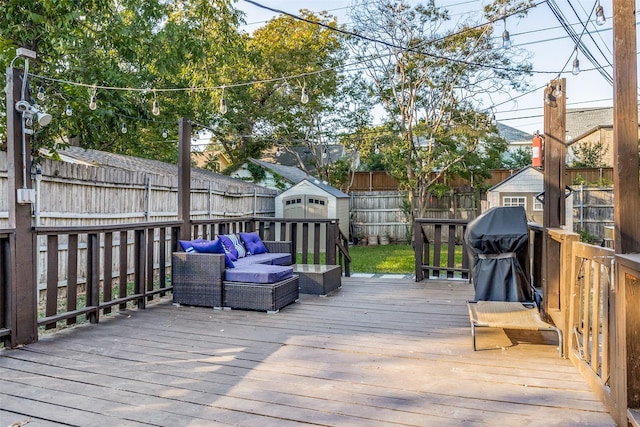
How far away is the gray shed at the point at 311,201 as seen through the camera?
1248 centimetres

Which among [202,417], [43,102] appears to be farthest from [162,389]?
[43,102]

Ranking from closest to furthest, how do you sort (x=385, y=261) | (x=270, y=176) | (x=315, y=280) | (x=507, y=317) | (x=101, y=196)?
1. (x=507, y=317)
2. (x=315, y=280)
3. (x=101, y=196)
4. (x=385, y=261)
5. (x=270, y=176)

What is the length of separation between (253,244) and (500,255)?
9.91ft

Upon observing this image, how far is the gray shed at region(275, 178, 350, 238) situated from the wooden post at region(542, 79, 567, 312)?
8971mm

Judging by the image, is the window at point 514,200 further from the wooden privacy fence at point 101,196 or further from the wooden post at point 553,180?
the wooden post at point 553,180

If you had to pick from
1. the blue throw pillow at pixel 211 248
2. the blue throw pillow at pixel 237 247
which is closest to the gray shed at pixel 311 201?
the blue throw pillow at pixel 237 247

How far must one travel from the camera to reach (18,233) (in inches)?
118

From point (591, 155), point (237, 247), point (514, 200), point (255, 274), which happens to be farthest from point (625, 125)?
point (591, 155)

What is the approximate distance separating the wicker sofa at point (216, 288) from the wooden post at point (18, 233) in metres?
1.42

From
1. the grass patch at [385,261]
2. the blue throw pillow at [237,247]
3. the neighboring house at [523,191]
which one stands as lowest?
the grass patch at [385,261]

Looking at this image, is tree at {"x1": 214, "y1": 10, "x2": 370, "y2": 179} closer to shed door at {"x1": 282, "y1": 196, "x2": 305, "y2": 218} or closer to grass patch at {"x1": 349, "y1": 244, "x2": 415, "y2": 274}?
shed door at {"x1": 282, "y1": 196, "x2": 305, "y2": 218}

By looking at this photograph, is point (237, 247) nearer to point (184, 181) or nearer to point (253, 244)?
point (253, 244)

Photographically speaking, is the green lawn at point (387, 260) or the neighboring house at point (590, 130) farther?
the neighboring house at point (590, 130)

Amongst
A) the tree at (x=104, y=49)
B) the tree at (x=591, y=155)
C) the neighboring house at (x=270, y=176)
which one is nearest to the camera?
the tree at (x=104, y=49)
